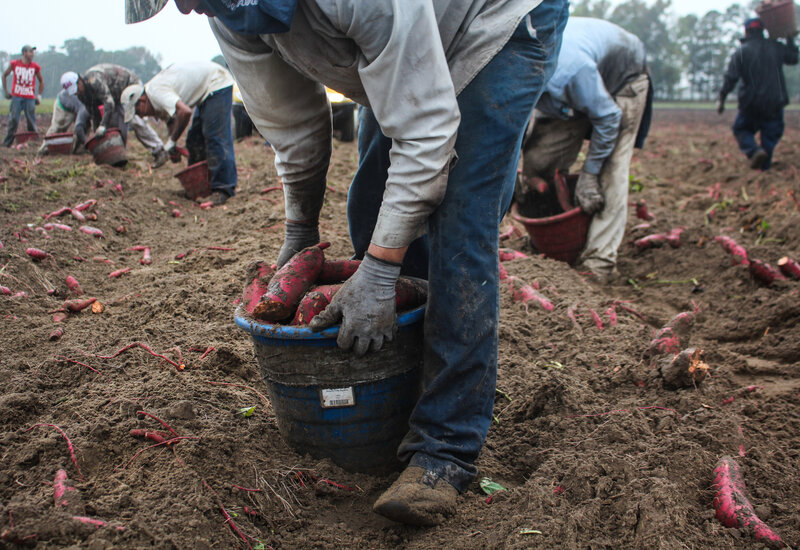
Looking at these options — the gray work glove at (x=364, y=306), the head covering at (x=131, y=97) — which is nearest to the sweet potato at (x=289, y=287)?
the gray work glove at (x=364, y=306)

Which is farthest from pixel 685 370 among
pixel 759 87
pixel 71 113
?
pixel 71 113

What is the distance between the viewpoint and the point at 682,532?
5.79ft

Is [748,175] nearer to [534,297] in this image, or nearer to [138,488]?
[534,297]

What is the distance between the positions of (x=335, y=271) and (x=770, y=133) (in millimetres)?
8521

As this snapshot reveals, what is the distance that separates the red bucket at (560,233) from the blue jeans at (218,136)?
3.45 meters

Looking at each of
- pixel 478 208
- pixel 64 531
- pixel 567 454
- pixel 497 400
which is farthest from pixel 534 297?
pixel 64 531

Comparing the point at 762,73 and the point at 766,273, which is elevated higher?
the point at 762,73

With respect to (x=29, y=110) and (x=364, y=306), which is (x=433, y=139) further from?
(x=29, y=110)

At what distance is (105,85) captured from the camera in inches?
346

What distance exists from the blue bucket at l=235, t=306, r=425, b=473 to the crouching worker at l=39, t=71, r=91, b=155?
9072mm

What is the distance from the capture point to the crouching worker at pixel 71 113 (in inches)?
388

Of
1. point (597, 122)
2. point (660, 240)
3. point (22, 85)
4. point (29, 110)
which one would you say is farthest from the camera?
point (29, 110)

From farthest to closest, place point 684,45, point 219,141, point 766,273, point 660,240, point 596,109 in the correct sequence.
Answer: point 684,45 → point 219,141 → point 660,240 → point 596,109 → point 766,273

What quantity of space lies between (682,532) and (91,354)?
251cm
